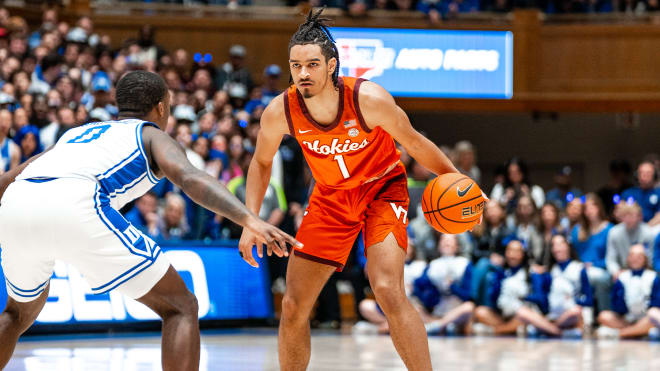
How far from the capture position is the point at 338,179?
525 centimetres

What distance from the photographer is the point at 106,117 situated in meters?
10.9

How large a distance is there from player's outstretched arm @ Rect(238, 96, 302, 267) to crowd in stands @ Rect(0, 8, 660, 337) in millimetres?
5083

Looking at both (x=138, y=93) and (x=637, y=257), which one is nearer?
(x=138, y=93)

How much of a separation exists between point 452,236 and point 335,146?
6102mm

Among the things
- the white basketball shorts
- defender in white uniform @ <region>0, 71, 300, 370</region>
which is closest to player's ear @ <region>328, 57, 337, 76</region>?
defender in white uniform @ <region>0, 71, 300, 370</region>

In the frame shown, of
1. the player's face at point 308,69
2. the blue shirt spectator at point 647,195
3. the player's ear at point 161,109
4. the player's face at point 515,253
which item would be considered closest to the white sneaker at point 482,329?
the player's face at point 515,253

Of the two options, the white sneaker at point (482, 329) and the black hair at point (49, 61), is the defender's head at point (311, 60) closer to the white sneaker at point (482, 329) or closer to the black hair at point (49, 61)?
the white sneaker at point (482, 329)

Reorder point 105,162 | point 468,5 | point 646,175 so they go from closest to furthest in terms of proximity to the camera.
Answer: point 105,162
point 646,175
point 468,5

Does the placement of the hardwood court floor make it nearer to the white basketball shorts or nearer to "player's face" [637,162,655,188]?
"player's face" [637,162,655,188]

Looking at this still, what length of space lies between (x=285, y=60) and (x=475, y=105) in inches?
145

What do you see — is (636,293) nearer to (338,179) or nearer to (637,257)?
(637,257)

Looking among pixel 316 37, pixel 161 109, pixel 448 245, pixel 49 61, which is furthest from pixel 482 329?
pixel 161 109

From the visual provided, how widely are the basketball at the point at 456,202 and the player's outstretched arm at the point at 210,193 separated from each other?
1463 mm

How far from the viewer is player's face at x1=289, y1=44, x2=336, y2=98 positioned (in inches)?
194
